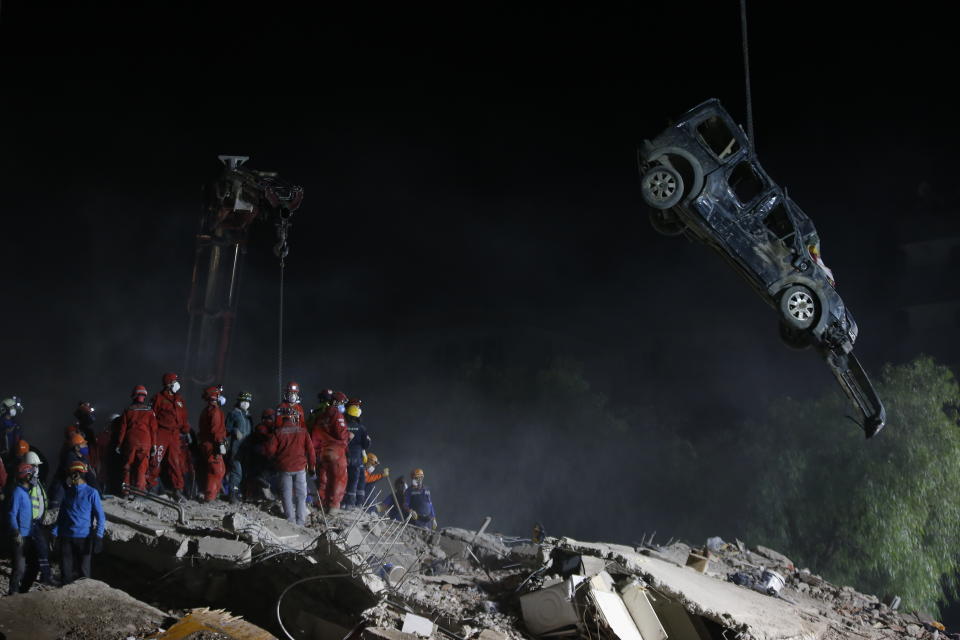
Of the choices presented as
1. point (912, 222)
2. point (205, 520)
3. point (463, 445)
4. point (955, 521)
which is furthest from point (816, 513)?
point (912, 222)

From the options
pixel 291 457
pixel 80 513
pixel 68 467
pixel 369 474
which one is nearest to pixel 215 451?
pixel 291 457

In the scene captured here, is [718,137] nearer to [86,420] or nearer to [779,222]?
[779,222]

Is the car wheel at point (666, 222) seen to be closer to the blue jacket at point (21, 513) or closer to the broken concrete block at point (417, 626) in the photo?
the broken concrete block at point (417, 626)

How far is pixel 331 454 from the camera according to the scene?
Result: 36.5ft

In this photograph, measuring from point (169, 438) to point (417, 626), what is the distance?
5279mm

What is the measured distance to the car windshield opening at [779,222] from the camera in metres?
10.7

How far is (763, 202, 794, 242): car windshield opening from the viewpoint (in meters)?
10.7

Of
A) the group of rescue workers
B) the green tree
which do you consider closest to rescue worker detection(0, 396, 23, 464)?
the group of rescue workers

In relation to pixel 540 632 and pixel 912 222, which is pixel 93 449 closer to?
pixel 540 632

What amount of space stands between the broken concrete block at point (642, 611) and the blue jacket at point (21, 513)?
6.14 m

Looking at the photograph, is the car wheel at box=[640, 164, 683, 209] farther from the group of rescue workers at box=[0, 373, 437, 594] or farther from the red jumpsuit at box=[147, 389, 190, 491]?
the red jumpsuit at box=[147, 389, 190, 491]

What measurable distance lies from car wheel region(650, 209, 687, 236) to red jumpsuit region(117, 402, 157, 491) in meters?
7.30

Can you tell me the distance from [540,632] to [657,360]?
88.7ft

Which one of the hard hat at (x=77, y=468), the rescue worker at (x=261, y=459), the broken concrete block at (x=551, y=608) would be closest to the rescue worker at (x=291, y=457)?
the rescue worker at (x=261, y=459)
